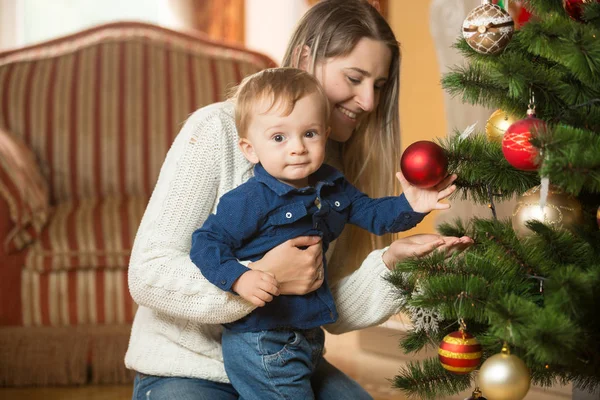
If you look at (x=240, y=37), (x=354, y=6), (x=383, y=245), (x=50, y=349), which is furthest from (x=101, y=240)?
(x=240, y=37)

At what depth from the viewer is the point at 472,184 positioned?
1.20 m

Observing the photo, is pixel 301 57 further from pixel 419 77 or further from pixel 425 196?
pixel 419 77

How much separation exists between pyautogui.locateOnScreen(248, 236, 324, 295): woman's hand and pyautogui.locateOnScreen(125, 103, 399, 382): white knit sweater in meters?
0.08

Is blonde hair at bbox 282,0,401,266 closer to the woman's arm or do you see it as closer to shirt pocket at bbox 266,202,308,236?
the woman's arm

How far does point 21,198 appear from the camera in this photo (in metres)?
2.46

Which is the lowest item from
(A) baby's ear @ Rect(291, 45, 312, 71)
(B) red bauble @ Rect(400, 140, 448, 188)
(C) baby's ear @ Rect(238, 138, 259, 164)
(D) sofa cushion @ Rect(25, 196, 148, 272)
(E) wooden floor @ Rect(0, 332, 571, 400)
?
(E) wooden floor @ Rect(0, 332, 571, 400)

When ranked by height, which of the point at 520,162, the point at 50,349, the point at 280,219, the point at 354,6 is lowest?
the point at 50,349

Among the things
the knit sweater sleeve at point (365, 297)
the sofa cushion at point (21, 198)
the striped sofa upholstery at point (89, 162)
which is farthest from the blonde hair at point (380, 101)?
the sofa cushion at point (21, 198)

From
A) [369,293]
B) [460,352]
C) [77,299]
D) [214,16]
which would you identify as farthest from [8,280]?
[214,16]

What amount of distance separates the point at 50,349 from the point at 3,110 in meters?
1.07

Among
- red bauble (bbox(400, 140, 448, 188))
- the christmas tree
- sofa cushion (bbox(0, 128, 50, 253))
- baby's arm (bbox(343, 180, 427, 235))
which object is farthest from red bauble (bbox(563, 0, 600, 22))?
sofa cushion (bbox(0, 128, 50, 253))

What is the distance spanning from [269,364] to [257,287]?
0.64 ft

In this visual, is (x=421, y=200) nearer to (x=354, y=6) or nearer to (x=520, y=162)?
(x=520, y=162)

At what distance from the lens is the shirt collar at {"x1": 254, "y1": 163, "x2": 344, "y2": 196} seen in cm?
127
